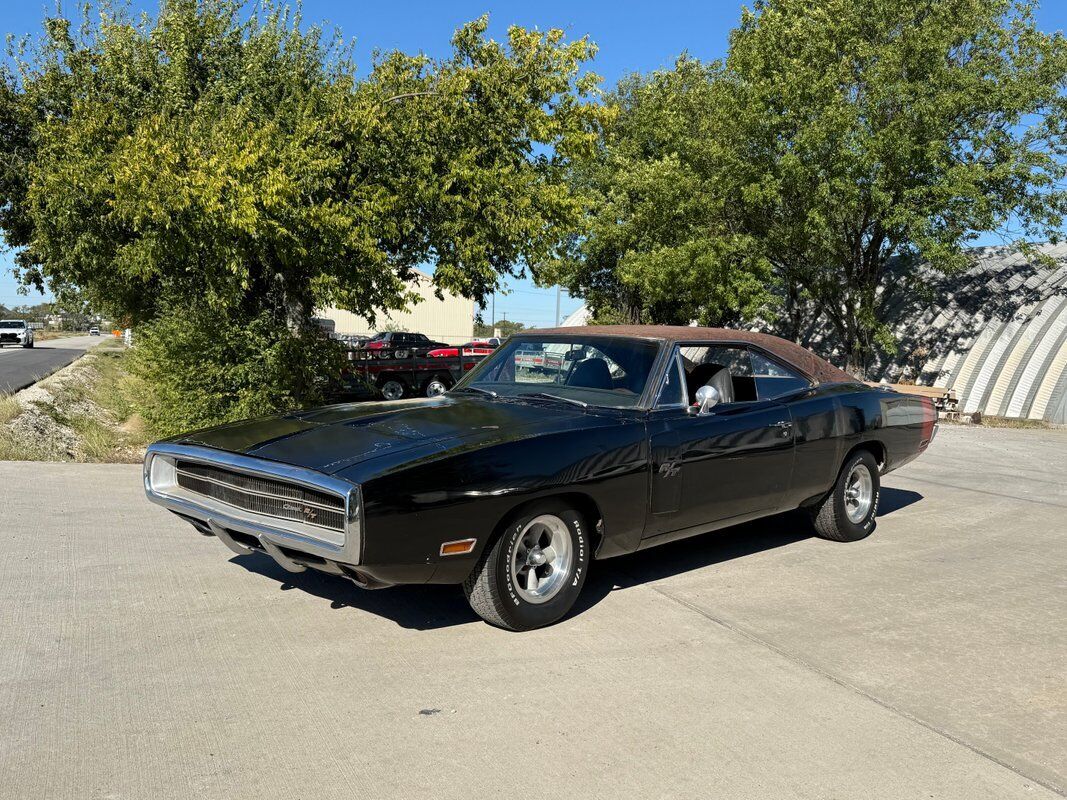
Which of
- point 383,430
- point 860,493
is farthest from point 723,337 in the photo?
point 383,430

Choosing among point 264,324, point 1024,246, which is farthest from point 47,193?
point 1024,246

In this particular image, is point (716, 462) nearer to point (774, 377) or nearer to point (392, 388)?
point (774, 377)

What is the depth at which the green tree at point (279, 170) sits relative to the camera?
923 centimetres

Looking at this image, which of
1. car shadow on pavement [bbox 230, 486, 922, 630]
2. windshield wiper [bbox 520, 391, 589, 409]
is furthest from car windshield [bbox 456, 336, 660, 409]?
car shadow on pavement [bbox 230, 486, 922, 630]

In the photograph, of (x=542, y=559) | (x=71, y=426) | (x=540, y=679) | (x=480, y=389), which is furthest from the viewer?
(x=71, y=426)

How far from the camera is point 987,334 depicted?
22.8m

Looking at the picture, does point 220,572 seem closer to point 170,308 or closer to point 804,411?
point 804,411

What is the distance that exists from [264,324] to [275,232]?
1855 millimetres

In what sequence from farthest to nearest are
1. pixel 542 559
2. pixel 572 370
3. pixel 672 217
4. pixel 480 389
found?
pixel 672 217 → pixel 480 389 → pixel 572 370 → pixel 542 559

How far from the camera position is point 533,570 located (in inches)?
182

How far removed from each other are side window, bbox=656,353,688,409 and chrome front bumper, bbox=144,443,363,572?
81.2 inches

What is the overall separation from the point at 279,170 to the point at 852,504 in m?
6.25

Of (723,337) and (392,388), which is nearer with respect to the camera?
(723,337)

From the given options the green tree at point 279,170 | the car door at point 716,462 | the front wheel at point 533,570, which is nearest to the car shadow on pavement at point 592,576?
the front wheel at point 533,570
